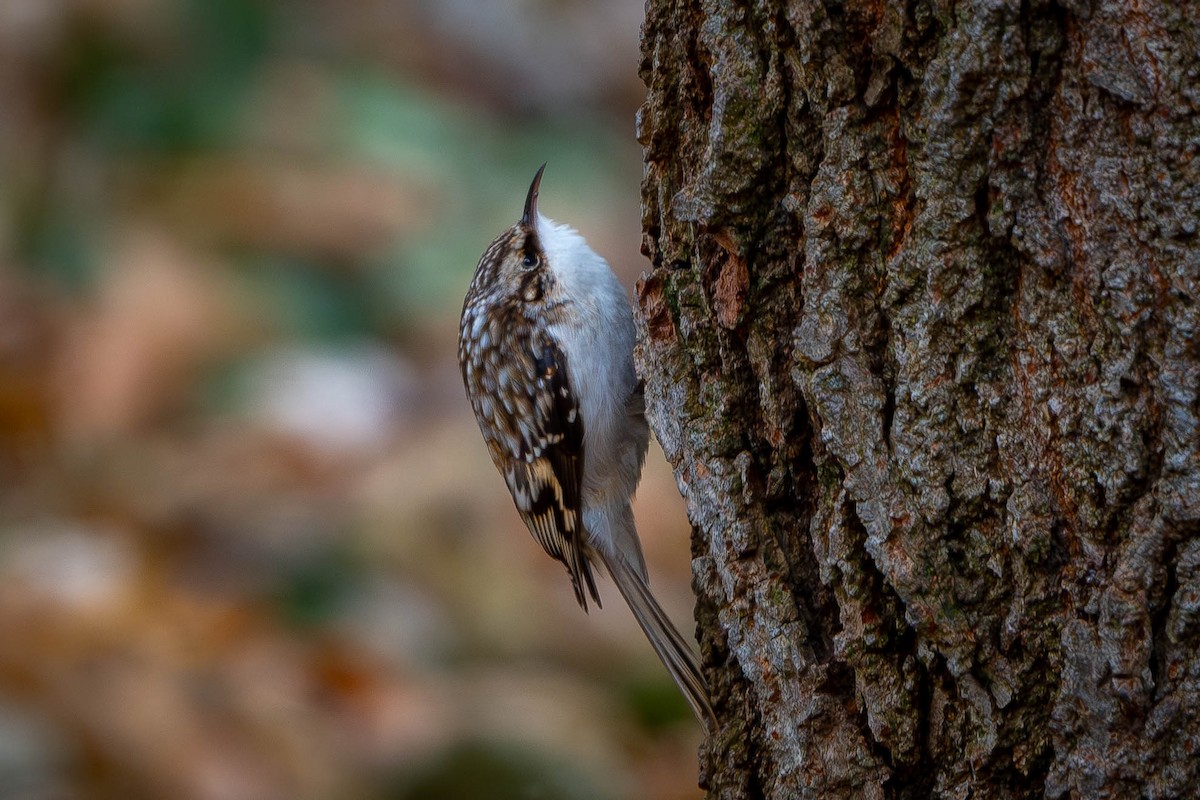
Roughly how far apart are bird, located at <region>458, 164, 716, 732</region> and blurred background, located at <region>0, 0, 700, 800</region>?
777 mm

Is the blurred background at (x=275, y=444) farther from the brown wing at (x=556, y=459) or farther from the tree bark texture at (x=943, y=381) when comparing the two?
the tree bark texture at (x=943, y=381)

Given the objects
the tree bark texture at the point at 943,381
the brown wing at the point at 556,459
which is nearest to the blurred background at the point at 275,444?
the brown wing at the point at 556,459

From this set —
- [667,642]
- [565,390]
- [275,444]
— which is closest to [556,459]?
[565,390]

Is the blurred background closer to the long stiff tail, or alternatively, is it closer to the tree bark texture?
the long stiff tail

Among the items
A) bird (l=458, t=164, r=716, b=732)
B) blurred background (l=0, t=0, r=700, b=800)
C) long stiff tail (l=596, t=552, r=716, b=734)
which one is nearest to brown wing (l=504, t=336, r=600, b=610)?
bird (l=458, t=164, r=716, b=732)

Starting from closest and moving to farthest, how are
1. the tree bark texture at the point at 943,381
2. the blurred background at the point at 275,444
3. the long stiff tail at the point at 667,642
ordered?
the tree bark texture at the point at 943,381
the long stiff tail at the point at 667,642
the blurred background at the point at 275,444

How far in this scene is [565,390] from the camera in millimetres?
2824

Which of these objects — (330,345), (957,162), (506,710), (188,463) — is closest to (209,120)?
(330,345)

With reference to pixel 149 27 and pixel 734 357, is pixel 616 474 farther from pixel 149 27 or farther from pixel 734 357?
pixel 149 27

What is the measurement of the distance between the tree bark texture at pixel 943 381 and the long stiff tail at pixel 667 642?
347 mm

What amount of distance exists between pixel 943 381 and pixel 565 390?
1.49m

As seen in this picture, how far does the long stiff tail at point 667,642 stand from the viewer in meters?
2.09

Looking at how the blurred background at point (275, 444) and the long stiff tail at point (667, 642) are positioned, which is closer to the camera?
the long stiff tail at point (667, 642)

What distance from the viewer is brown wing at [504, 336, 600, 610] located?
284 cm
